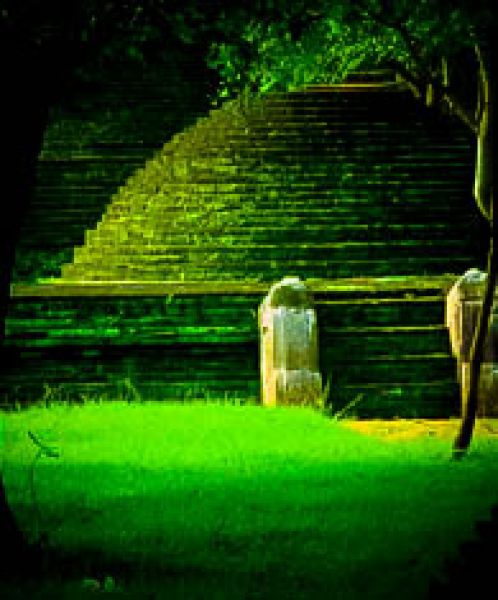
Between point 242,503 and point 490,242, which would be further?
point 490,242

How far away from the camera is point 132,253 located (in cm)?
1762

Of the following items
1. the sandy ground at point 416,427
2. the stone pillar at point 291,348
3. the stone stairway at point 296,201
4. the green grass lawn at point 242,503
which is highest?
the stone stairway at point 296,201

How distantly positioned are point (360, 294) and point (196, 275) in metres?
3.43

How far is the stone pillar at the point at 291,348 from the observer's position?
13375 mm

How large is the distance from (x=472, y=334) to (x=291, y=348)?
242 cm

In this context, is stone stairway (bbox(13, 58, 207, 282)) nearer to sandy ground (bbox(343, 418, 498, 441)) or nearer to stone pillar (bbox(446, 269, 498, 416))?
stone pillar (bbox(446, 269, 498, 416))

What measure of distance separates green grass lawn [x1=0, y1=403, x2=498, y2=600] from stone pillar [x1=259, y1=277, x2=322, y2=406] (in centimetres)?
146

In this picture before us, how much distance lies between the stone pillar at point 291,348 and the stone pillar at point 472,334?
1912mm

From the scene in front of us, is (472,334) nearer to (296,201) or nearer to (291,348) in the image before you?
(291,348)

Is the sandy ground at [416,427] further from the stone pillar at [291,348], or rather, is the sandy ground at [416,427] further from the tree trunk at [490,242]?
the stone pillar at [291,348]

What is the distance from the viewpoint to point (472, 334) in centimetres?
1386

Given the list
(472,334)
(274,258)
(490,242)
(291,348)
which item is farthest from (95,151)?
(490,242)

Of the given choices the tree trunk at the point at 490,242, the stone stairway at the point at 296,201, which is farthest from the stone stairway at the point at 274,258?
the tree trunk at the point at 490,242

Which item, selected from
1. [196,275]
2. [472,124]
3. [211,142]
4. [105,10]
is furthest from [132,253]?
[105,10]
